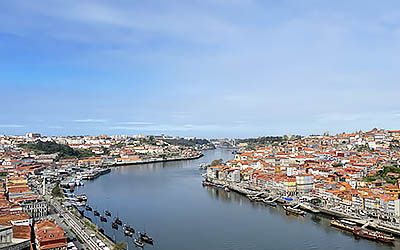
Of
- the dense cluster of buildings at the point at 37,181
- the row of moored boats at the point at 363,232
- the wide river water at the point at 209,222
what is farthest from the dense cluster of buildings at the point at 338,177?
the dense cluster of buildings at the point at 37,181

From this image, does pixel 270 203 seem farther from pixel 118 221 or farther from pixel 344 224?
pixel 118 221

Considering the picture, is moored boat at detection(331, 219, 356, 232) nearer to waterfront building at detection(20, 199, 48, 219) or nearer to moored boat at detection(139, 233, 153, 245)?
moored boat at detection(139, 233, 153, 245)

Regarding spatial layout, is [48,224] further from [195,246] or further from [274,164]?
[274,164]

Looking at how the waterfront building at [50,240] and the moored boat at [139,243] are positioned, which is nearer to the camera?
the waterfront building at [50,240]

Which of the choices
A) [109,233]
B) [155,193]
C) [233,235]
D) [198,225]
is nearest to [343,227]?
[233,235]

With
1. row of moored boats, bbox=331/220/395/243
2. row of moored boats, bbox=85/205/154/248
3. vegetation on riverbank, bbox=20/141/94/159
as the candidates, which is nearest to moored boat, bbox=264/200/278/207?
row of moored boats, bbox=331/220/395/243

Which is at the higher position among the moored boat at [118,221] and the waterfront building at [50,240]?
the waterfront building at [50,240]

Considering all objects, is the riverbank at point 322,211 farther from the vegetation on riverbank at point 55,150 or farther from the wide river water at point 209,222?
the vegetation on riverbank at point 55,150
